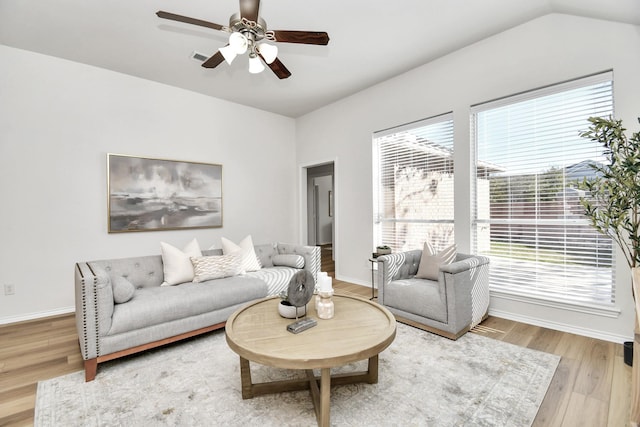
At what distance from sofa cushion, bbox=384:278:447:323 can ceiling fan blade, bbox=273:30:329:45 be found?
93.8 inches

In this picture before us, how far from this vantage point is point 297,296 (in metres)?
1.93

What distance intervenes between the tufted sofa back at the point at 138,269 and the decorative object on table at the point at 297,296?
68.4 inches

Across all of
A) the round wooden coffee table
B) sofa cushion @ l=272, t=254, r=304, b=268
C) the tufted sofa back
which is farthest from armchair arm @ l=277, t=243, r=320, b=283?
the tufted sofa back

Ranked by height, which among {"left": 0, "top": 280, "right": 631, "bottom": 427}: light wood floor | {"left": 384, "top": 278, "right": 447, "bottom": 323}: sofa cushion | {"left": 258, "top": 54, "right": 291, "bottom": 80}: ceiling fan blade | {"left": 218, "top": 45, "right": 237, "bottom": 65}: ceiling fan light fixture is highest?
{"left": 258, "top": 54, "right": 291, "bottom": 80}: ceiling fan blade

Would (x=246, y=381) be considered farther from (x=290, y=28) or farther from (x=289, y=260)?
(x=290, y=28)

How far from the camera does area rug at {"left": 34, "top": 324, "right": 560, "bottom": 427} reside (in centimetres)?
164

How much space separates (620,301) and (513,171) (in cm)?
146

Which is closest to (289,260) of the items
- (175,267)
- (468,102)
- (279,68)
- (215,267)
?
(215,267)

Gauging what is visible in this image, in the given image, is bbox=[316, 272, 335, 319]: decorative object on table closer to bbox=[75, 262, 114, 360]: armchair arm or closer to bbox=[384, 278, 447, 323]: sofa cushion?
bbox=[384, 278, 447, 323]: sofa cushion

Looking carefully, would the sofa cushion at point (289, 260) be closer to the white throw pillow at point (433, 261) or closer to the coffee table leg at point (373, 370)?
the white throw pillow at point (433, 261)

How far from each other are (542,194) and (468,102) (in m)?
1.31

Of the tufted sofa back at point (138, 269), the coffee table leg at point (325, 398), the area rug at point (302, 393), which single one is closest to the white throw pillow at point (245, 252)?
the tufted sofa back at point (138, 269)

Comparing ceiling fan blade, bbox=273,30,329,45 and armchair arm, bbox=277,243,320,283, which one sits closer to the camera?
ceiling fan blade, bbox=273,30,329,45

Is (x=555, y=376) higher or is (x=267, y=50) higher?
(x=267, y=50)
